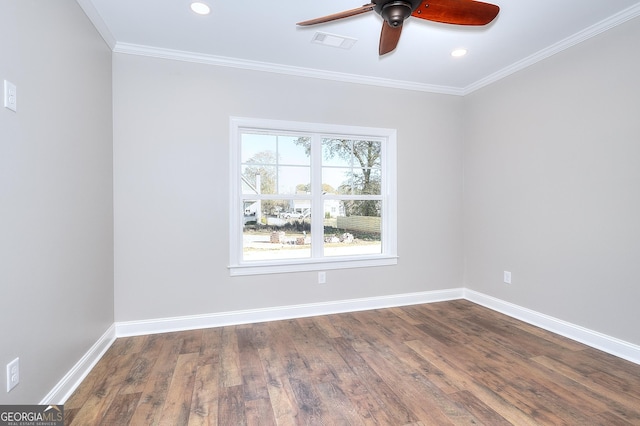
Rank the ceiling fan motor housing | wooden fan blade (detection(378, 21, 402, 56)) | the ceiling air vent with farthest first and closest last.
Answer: the ceiling air vent → wooden fan blade (detection(378, 21, 402, 56)) → the ceiling fan motor housing

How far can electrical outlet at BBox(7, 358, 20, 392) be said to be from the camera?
1420 mm

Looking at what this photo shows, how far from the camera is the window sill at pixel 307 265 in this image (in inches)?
123

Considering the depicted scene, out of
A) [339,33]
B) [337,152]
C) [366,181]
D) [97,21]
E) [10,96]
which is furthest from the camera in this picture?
[366,181]

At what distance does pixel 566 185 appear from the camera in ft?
9.09

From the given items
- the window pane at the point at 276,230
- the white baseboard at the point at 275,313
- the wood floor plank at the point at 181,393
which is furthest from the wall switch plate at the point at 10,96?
the white baseboard at the point at 275,313

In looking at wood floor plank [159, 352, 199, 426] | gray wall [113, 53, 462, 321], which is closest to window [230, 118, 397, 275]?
gray wall [113, 53, 462, 321]

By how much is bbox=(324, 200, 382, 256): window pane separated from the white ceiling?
1468 mm

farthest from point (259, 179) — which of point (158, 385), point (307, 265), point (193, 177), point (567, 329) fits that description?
point (567, 329)

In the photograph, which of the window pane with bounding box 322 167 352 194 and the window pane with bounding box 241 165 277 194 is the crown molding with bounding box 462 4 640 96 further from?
the window pane with bounding box 241 165 277 194

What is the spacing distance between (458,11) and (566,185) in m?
2.02

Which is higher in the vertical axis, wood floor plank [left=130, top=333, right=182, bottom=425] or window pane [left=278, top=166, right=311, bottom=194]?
window pane [left=278, top=166, right=311, bottom=194]

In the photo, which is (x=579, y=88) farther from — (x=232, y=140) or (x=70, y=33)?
(x=70, y=33)

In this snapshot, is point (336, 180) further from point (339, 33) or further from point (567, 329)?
point (567, 329)

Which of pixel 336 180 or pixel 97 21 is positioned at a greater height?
pixel 97 21
